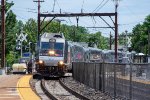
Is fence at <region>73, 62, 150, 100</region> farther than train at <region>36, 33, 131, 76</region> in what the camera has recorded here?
No

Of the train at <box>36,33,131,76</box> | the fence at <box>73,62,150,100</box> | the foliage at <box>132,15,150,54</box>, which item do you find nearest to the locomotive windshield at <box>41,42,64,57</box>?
the train at <box>36,33,131,76</box>

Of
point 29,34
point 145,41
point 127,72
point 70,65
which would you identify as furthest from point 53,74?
point 29,34

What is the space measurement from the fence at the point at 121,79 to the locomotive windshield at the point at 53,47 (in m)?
11.7

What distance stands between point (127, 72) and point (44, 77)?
2677cm

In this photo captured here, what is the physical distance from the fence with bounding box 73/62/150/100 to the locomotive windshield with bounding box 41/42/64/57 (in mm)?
11695

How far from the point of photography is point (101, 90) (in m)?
28.7

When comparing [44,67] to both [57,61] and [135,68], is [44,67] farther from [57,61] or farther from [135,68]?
[135,68]

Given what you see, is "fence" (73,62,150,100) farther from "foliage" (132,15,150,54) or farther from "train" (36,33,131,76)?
"foliage" (132,15,150,54)

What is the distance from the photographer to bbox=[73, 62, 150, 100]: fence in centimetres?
1822

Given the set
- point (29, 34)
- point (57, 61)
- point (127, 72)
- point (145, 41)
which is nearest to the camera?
point (127, 72)

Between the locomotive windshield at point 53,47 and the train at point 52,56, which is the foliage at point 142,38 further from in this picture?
the locomotive windshield at point 53,47

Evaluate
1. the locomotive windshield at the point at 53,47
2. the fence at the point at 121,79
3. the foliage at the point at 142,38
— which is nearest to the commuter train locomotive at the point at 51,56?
the locomotive windshield at the point at 53,47

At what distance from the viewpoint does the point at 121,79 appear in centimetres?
2214

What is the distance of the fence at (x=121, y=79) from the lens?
59.8 feet
